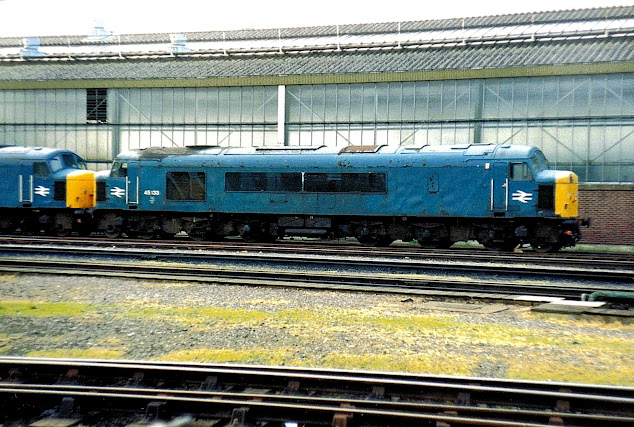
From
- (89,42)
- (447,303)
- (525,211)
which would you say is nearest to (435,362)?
(447,303)

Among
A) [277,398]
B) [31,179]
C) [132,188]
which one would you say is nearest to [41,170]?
[31,179]

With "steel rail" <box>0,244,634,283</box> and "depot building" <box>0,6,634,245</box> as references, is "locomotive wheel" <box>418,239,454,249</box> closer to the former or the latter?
"steel rail" <box>0,244,634,283</box>

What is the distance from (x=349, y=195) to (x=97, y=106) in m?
20.2

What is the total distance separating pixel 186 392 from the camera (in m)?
6.67

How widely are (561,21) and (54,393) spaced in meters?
31.1

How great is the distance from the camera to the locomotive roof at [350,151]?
22.4 metres

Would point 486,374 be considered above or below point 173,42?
below

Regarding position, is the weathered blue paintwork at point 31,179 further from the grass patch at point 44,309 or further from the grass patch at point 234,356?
the grass patch at point 234,356

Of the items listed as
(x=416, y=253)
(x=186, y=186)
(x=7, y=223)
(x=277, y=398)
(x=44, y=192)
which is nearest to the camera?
(x=277, y=398)

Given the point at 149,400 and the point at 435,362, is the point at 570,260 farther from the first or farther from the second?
the point at 149,400

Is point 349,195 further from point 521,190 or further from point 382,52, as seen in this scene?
point 382,52

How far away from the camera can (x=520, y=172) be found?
21984mm

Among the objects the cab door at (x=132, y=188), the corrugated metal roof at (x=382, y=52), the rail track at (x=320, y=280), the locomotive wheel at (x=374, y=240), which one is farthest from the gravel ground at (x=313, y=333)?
the corrugated metal roof at (x=382, y=52)

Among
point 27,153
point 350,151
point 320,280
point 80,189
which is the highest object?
point 27,153
